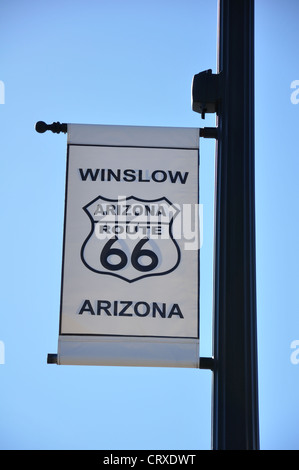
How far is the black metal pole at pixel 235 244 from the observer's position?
4094mm

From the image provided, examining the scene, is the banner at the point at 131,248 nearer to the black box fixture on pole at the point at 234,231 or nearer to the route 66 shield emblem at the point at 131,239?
the route 66 shield emblem at the point at 131,239

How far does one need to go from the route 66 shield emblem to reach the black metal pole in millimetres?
266

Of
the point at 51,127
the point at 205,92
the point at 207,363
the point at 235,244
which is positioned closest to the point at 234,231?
the point at 235,244

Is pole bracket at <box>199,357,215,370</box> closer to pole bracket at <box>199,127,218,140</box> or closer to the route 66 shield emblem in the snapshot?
the route 66 shield emblem

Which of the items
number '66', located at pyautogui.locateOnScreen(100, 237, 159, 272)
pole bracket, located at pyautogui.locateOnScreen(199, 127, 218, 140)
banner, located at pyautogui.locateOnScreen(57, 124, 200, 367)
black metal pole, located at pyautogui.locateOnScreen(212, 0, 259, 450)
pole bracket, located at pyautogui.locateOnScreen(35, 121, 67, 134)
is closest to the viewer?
black metal pole, located at pyautogui.locateOnScreen(212, 0, 259, 450)

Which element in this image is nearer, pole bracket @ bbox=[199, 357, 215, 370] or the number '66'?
pole bracket @ bbox=[199, 357, 215, 370]

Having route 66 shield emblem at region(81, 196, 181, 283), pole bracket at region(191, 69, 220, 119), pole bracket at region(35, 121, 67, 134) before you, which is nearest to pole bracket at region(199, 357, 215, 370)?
route 66 shield emblem at region(81, 196, 181, 283)

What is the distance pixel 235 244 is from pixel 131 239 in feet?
1.76

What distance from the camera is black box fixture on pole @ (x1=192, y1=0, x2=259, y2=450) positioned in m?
4.10

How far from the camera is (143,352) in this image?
434 centimetres

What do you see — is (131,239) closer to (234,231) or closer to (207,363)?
(234,231)

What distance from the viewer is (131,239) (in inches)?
178
